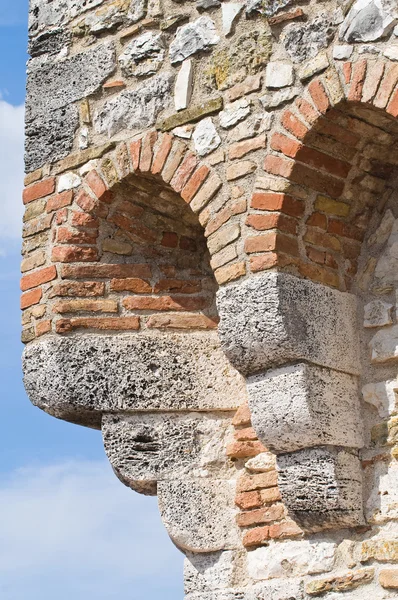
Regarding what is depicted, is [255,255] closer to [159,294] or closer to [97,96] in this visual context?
[159,294]

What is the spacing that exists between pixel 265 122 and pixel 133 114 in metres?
0.74

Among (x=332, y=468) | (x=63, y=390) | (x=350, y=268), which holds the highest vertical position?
(x=350, y=268)

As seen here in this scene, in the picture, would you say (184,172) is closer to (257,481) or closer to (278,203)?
(278,203)

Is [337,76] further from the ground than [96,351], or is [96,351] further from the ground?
[337,76]

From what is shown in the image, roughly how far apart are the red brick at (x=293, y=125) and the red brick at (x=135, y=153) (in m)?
0.74

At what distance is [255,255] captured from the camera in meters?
4.32

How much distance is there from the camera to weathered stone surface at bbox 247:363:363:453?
4.21 metres

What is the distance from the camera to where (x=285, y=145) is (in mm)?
4316

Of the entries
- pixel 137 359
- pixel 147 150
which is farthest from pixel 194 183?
pixel 137 359

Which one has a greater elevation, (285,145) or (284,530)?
(285,145)

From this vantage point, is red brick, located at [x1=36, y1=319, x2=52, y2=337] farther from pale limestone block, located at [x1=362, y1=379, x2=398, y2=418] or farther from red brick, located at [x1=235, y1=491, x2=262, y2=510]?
pale limestone block, located at [x1=362, y1=379, x2=398, y2=418]

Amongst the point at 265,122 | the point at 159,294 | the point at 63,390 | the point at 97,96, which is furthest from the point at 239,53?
the point at 63,390

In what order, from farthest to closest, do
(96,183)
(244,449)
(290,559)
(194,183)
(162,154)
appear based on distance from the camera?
(96,183) → (244,449) → (162,154) → (194,183) → (290,559)

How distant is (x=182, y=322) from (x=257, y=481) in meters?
0.84
